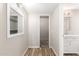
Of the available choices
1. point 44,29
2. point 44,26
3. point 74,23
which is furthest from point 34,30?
point 74,23

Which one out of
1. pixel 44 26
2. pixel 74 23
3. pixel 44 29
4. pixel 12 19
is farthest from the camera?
pixel 44 29

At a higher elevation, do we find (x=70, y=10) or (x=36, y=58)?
(x=70, y=10)

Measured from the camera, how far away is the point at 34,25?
432 centimetres

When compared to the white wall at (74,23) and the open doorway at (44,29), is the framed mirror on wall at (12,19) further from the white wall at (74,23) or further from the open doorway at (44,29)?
the open doorway at (44,29)

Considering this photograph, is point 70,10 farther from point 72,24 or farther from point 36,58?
point 36,58

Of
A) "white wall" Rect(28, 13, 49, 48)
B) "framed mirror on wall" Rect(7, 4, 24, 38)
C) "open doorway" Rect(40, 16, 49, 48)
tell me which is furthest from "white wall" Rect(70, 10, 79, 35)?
"framed mirror on wall" Rect(7, 4, 24, 38)

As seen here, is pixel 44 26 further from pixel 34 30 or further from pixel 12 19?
pixel 12 19

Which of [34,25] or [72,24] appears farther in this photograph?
[34,25]

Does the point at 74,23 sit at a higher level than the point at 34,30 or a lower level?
higher

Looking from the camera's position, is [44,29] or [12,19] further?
[44,29]

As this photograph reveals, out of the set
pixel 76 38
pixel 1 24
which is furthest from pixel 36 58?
pixel 76 38

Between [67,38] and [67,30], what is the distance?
0.37m

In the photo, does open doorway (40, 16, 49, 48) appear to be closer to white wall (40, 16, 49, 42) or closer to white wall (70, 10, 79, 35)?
white wall (40, 16, 49, 42)

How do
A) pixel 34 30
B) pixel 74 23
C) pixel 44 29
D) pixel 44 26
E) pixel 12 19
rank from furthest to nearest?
pixel 44 29 < pixel 44 26 < pixel 34 30 < pixel 74 23 < pixel 12 19
